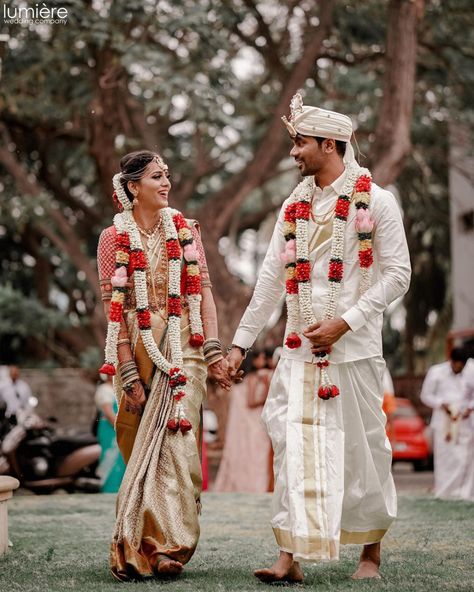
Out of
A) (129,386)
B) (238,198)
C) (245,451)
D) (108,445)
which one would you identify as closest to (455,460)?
(245,451)

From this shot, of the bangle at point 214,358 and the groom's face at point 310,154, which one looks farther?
the bangle at point 214,358

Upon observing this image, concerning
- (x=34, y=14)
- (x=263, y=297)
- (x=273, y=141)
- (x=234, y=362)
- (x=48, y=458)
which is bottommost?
(x=48, y=458)

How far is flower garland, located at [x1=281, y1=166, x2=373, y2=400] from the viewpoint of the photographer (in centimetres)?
564

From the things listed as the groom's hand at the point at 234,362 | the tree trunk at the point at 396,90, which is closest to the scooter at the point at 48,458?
the tree trunk at the point at 396,90

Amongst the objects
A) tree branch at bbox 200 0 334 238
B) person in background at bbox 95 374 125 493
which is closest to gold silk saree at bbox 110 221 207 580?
person in background at bbox 95 374 125 493

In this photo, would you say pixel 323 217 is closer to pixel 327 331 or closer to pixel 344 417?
pixel 327 331

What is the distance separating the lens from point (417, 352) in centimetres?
3416

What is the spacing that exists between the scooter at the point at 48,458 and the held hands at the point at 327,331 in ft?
27.9

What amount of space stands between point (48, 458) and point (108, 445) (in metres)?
1.80

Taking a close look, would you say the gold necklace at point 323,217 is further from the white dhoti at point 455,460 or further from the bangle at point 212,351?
the white dhoti at point 455,460

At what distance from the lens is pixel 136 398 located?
5953mm

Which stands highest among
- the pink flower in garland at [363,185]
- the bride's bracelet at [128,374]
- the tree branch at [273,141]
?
the tree branch at [273,141]

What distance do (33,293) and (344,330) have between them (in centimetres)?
2132

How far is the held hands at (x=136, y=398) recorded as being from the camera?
595 centimetres
